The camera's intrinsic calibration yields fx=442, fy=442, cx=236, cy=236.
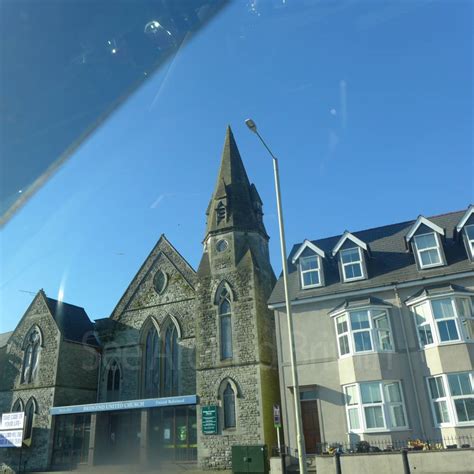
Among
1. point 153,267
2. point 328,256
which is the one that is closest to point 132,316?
point 153,267

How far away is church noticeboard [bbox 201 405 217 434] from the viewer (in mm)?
21953

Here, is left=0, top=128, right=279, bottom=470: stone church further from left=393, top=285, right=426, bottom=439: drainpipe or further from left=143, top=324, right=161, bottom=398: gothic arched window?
left=393, top=285, right=426, bottom=439: drainpipe

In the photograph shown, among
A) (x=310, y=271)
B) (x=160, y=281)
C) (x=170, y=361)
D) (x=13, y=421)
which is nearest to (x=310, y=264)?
(x=310, y=271)

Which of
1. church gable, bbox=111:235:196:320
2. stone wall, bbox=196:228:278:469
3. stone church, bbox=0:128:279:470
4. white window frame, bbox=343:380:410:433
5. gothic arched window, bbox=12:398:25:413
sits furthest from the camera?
gothic arched window, bbox=12:398:25:413

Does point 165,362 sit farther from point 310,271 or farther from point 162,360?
point 310,271

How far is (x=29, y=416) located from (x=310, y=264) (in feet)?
68.7

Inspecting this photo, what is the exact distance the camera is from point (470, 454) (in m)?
14.0

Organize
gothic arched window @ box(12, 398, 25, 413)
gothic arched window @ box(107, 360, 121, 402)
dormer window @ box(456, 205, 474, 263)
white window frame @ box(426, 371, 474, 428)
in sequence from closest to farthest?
1. white window frame @ box(426, 371, 474, 428)
2. dormer window @ box(456, 205, 474, 263)
3. gothic arched window @ box(107, 360, 121, 402)
4. gothic arched window @ box(12, 398, 25, 413)

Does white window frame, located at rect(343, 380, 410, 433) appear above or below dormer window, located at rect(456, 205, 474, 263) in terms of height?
below

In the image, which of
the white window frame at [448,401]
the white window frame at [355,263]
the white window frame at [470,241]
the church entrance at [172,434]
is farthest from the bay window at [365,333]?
the church entrance at [172,434]

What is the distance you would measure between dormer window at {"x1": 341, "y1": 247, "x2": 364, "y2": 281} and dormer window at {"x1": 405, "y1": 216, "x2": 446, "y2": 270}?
2406 mm

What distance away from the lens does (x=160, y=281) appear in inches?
1175

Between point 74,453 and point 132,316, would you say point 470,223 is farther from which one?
point 74,453

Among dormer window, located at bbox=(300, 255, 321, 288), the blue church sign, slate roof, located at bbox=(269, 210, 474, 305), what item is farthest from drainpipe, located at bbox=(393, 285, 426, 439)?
the blue church sign
